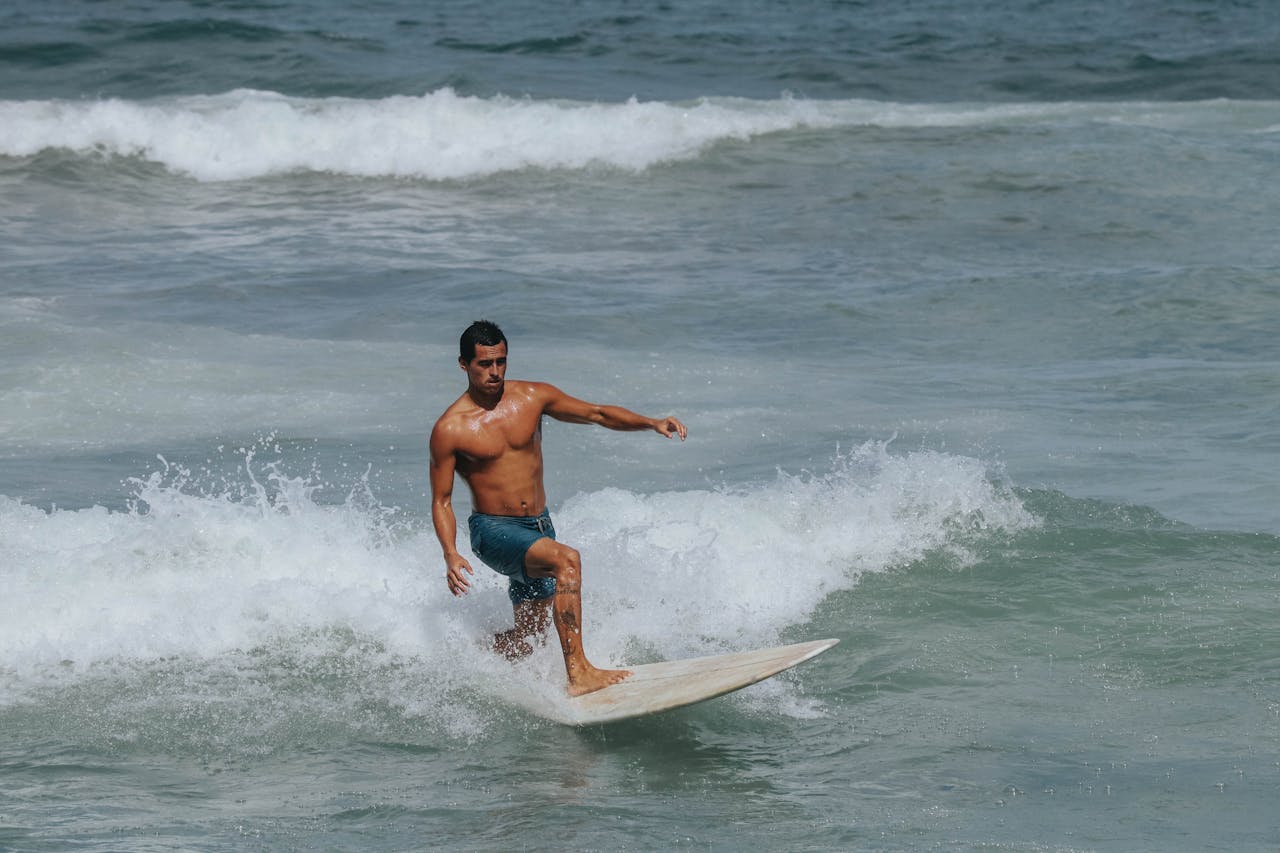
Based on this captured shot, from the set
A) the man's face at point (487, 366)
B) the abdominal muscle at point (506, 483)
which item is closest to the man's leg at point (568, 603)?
the abdominal muscle at point (506, 483)

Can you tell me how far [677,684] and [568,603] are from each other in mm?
509

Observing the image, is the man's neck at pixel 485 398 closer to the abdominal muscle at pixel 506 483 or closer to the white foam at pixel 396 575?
the abdominal muscle at pixel 506 483

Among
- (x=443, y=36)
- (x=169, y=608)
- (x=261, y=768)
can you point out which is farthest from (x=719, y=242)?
(x=443, y=36)

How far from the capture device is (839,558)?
8461 mm

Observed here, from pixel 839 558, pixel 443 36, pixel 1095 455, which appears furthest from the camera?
pixel 443 36

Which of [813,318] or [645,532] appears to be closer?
[645,532]

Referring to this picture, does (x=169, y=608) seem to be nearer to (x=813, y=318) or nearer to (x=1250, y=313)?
(x=813, y=318)

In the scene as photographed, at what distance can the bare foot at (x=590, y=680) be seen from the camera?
21.1 ft

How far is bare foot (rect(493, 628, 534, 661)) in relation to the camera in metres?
6.82

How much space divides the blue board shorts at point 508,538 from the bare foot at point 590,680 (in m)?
0.39

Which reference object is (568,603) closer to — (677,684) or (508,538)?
(508,538)

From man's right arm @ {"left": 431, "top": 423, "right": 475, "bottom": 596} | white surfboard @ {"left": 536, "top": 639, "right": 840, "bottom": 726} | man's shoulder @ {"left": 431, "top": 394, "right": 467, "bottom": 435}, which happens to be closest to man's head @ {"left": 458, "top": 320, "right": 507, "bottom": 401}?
man's shoulder @ {"left": 431, "top": 394, "right": 467, "bottom": 435}

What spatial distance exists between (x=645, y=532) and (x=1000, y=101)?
19899 millimetres

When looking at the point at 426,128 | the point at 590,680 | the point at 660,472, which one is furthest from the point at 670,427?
the point at 426,128
